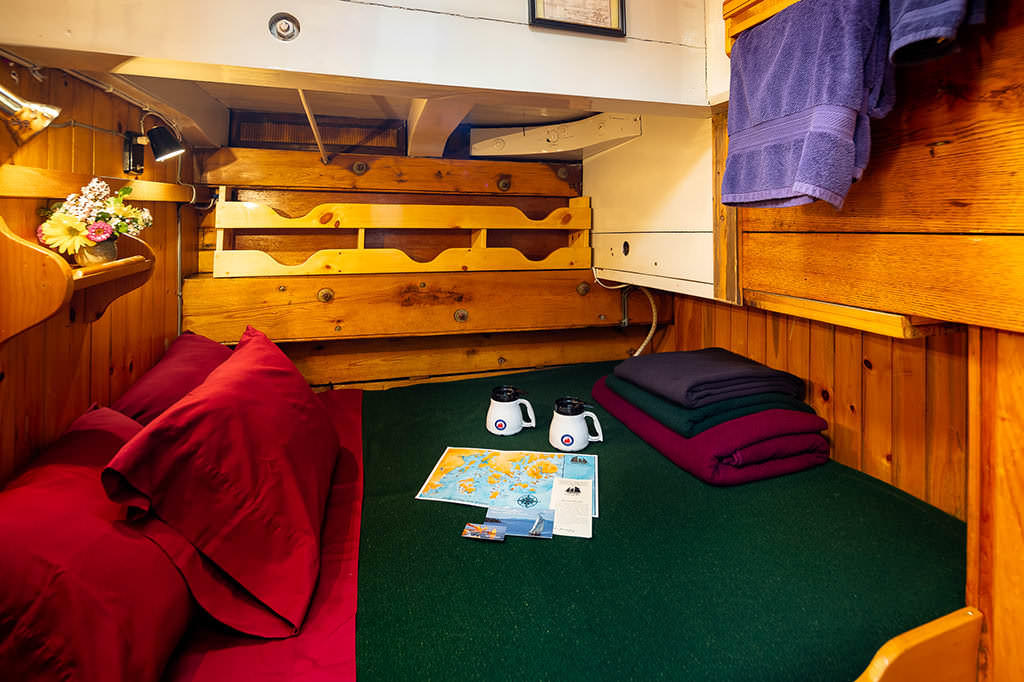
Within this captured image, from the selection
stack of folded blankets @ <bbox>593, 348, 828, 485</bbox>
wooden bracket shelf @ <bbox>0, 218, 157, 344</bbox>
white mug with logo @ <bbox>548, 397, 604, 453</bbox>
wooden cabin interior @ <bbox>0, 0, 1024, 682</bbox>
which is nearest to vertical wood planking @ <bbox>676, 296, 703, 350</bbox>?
wooden cabin interior @ <bbox>0, 0, 1024, 682</bbox>

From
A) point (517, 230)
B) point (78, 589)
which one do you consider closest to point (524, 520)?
point (78, 589)

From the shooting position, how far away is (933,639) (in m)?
0.76

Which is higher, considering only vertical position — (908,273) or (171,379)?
(908,273)

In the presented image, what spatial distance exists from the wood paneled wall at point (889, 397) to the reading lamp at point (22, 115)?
169cm

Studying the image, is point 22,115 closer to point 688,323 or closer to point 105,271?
point 105,271

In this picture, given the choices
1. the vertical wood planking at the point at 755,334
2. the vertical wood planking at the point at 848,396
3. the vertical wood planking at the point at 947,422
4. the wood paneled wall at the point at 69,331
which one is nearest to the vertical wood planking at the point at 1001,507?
the vertical wood planking at the point at 947,422

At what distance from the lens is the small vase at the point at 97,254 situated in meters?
0.97

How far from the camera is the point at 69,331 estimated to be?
112 centimetres

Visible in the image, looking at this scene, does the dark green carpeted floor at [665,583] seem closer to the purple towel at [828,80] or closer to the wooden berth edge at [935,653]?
the wooden berth edge at [935,653]

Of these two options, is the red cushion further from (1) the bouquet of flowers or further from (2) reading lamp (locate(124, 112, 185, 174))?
(2) reading lamp (locate(124, 112, 185, 174))

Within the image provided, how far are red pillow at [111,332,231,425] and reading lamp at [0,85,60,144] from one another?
0.57 metres

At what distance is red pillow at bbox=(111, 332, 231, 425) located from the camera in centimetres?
122

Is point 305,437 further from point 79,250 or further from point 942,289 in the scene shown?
point 942,289

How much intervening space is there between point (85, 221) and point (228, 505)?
1.90ft
